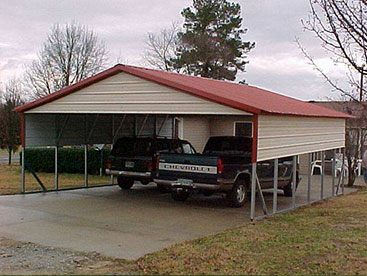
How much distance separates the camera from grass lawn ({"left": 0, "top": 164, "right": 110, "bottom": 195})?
17.0 meters

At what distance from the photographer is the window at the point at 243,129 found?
88.2 feet

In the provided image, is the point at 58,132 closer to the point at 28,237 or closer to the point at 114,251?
the point at 28,237

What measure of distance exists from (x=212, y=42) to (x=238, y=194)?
23.8 metres

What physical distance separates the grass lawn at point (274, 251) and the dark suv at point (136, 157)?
417cm

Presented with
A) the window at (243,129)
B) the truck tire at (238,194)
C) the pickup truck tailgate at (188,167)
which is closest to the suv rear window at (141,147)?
the pickup truck tailgate at (188,167)

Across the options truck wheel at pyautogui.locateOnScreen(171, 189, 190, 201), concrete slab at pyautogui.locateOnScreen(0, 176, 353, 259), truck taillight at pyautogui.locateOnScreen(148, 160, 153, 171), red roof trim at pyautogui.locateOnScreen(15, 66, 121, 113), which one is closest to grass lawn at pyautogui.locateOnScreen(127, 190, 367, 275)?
concrete slab at pyautogui.locateOnScreen(0, 176, 353, 259)

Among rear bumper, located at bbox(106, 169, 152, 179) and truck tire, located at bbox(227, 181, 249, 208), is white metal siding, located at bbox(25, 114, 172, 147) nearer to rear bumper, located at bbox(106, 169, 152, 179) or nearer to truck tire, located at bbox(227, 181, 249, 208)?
rear bumper, located at bbox(106, 169, 152, 179)

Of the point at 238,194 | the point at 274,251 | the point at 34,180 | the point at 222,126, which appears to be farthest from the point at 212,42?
Result: the point at 274,251

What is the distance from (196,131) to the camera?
89.9 ft

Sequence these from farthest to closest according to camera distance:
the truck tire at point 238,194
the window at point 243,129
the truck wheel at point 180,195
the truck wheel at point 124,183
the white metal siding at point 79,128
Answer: the window at point 243,129, the truck wheel at point 124,183, the white metal siding at point 79,128, the truck wheel at point 180,195, the truck tire at point 238,194

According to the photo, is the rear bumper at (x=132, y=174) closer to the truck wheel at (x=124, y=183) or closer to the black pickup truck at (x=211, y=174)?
the black pickup truck at (x=211, y=174)

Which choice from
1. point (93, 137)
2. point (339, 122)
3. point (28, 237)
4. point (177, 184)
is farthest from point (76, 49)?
point (28, 237)

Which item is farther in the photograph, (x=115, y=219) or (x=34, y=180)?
(x=34, y=180)

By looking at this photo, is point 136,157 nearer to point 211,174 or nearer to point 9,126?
point 211,174
